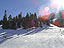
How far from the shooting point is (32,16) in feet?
176

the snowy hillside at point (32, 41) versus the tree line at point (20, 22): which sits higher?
the tree line at point (20, 22)

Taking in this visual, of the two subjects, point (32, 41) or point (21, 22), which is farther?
point (21, 22)

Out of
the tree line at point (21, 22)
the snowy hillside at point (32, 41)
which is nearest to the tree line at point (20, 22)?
the tree line at point (21, 22)

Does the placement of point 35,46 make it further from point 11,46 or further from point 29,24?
point 29,24

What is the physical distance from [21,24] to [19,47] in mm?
36374

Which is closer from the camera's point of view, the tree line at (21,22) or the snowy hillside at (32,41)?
the snowy hillside at (32,41)

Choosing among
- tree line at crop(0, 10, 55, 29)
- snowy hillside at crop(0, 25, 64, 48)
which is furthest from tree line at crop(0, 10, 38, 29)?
snowy hillside at crop(0, 25, 64, 48)

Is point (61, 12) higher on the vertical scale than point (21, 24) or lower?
higher

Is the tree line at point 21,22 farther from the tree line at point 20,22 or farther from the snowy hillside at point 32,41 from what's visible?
the snowy hillside at point 32,41

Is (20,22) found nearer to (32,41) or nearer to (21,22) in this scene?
(21,22)

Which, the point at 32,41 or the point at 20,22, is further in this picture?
the point at 20,22

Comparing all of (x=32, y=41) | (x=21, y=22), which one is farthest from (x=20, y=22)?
(x=32, y=41)

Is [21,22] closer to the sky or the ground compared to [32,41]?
closer to the sky

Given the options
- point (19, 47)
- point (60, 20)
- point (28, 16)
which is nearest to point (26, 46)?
point (19, 47)
